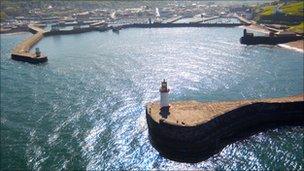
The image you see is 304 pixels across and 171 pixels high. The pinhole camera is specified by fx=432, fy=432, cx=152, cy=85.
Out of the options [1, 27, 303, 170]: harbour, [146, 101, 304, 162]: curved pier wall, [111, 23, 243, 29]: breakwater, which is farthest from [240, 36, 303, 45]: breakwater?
[146, 101, 304, 162]: curved pier wall

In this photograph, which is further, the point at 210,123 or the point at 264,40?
the point at 264,40

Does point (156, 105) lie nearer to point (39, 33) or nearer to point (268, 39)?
point (268, 39)

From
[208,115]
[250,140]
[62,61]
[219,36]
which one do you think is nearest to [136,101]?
[208,115]

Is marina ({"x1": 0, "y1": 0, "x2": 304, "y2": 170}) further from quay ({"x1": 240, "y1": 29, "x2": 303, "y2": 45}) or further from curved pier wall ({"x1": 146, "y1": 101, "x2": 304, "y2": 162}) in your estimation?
quay ({"x1": 240, "y1": 29, "x2": 303, "y2": 45})

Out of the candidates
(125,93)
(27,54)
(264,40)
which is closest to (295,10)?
(264,40)

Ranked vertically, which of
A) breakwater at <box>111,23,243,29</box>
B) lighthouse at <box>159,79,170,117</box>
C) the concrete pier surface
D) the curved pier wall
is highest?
lighthouse at <box>159,79,170,117</box>

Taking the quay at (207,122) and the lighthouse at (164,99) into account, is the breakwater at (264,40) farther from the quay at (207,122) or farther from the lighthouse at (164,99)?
the lighthouse at (164,99)

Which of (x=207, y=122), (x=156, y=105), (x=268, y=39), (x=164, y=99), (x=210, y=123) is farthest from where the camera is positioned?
(x=268, y=39)

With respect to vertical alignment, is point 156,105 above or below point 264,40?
above
